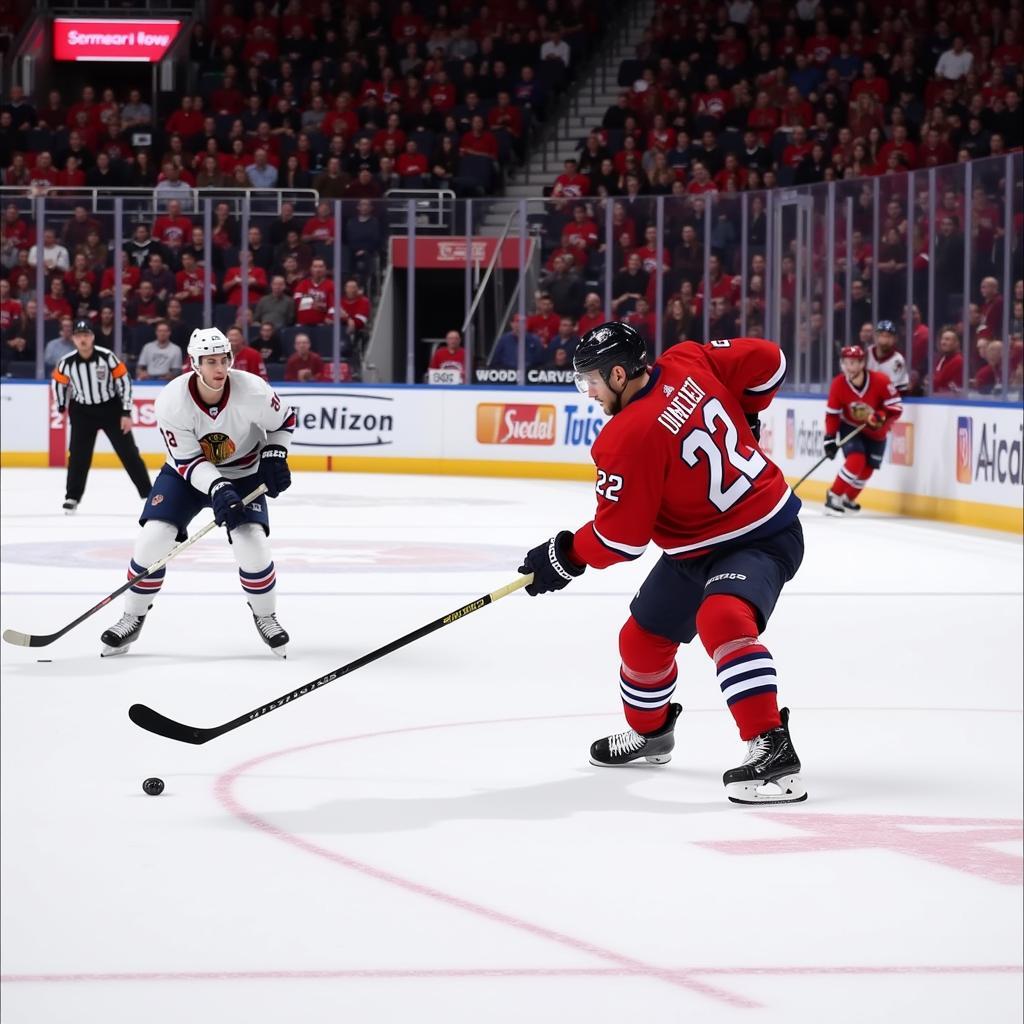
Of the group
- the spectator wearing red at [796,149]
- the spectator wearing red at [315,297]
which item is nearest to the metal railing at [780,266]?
the spectator wearing red at [315,297]

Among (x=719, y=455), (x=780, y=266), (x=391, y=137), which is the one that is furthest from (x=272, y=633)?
(x=391, y=137)

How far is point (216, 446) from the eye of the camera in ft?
22.2

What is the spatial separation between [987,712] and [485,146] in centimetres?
1389

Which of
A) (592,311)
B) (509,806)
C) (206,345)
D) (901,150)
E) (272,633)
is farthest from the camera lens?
(592,311)

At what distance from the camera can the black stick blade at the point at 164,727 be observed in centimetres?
452

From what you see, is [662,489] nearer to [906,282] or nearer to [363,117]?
[906,282]

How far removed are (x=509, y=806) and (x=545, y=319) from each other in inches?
467

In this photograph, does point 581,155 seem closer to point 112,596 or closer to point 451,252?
point 451,252

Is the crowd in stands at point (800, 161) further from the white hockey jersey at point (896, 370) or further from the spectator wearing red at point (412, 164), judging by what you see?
the spectator wearing red at point (412, 164)

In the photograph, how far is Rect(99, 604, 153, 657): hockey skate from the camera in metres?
7.23

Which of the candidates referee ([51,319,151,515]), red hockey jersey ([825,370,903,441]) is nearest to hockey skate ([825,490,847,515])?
red hockey jersey ([825,370,903,441])

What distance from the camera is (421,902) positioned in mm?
4113

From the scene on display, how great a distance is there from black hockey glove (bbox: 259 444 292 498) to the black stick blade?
2124 millimetres

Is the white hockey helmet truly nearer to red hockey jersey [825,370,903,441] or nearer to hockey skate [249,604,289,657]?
hockey skate [249,604,289,657]
